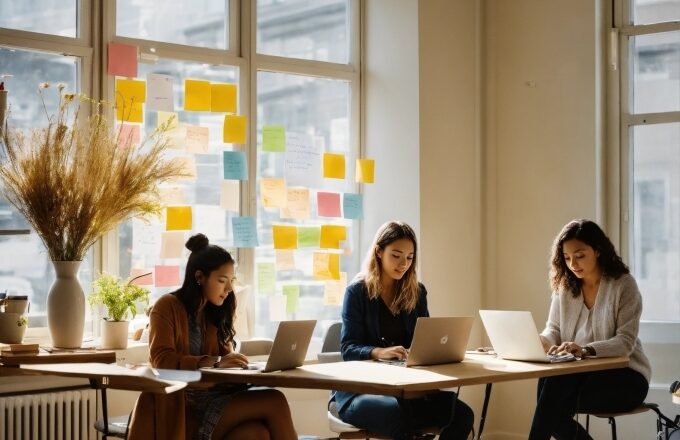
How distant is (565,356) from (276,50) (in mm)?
2428

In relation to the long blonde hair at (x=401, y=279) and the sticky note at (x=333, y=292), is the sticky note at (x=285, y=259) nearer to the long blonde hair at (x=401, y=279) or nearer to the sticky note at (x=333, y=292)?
the sticky note at (x=333, y=292)

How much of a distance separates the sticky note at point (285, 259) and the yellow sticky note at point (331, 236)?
0.66 ft

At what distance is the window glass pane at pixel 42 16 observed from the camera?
4.32 metres

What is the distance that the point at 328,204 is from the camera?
17.2ft

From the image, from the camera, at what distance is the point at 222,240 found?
16.1 ft

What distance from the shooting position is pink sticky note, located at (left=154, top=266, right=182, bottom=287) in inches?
184

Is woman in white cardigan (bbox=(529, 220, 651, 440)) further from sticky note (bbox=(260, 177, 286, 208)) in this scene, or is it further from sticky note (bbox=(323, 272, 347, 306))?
sticky note (bbox=(260, 177, 286, 208))

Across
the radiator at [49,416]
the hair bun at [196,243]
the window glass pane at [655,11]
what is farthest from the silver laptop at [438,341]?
the window glass pane at [655,11]

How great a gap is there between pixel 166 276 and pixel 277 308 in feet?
2.22

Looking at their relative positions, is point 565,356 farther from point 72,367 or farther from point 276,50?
point 276,50

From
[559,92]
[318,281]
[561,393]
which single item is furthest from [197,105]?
[561,393]

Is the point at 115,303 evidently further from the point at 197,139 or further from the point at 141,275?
the point at 197,139

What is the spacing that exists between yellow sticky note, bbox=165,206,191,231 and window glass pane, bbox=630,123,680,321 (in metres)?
2.35

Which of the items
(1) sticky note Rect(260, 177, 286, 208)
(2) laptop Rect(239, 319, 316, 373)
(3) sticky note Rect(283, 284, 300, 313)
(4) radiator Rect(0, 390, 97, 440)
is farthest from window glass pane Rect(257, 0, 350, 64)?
(2) laptop Rect(239, 319, 316, 373)
